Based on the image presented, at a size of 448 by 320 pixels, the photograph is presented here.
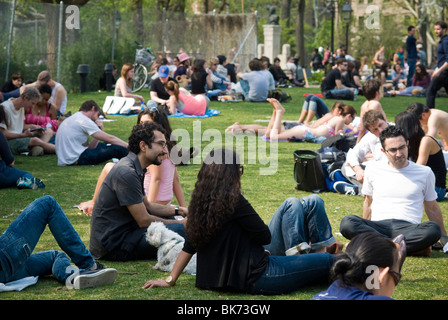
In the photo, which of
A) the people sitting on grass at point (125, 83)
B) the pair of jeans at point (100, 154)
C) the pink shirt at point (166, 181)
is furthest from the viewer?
the people sitting on grass at point (125, 83)

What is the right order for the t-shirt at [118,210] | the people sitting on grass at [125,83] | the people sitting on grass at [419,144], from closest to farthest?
the t-shirt at [118,210], the people sitting on grass at [419,144], the people sitting on grass at [125,83]

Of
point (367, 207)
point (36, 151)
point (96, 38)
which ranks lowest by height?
point (36, 151)

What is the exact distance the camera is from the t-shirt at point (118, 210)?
5723 millimetres

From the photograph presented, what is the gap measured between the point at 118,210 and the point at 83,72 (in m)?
18.0

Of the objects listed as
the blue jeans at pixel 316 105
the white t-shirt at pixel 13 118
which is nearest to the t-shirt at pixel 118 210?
the white t-shirt at pixel 13 118

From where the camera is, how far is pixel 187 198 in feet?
28.9

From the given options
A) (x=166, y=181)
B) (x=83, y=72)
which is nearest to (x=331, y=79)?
(x=83, y=72)

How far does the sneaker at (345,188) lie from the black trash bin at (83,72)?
51.0 ft

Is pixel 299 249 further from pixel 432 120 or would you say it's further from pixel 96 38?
pixel 96 38

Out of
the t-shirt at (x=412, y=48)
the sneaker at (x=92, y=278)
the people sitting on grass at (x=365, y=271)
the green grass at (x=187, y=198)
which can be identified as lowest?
the green grass at (x=187, y=198)

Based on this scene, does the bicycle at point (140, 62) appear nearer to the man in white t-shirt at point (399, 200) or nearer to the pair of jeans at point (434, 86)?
the pair of jeans at point (434, 86)
